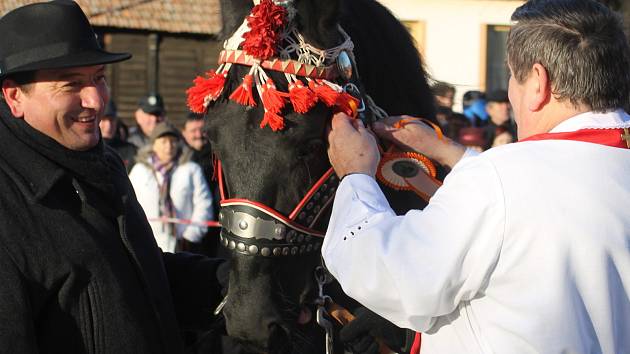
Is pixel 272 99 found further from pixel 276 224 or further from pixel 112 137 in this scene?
pixel 112 137

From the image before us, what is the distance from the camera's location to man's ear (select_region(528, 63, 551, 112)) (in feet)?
7.08

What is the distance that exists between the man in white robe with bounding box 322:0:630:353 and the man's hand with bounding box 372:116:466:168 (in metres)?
0.75

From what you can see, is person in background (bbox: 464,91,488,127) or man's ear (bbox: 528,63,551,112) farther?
person in background (bbox: 464,91,488,127)

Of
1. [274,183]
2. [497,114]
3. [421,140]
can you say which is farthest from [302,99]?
[497,114]

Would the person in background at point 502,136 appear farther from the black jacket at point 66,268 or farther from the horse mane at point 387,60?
the black jacket at point 66,268

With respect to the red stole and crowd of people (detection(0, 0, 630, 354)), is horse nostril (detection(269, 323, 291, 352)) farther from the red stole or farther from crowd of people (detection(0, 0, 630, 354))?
the red stole

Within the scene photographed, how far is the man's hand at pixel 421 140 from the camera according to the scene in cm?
303

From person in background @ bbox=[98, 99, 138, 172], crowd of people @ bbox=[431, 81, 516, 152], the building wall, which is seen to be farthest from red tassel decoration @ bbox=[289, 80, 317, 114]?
the building wall

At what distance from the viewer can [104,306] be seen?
284 cm

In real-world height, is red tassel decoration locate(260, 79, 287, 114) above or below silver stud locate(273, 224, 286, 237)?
above

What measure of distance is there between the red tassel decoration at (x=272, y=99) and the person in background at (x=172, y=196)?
4.80m

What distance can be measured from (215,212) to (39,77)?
525cm

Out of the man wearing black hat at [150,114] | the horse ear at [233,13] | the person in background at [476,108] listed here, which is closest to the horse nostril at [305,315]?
the horse ear at [233,13]

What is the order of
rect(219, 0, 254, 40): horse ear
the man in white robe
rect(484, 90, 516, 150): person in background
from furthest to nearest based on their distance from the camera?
rect(484, 90, 516, 150): person in background → rect(219, 0, 254, 40): horse ear → the man in white robe
